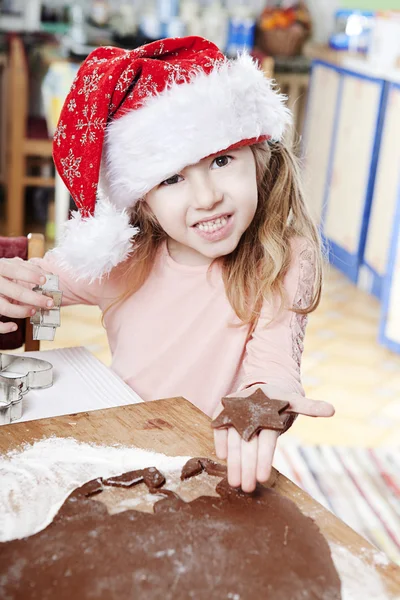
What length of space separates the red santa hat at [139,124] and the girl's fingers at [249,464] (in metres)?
0.44

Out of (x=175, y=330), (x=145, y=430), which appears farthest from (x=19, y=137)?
(x=145, y=430)

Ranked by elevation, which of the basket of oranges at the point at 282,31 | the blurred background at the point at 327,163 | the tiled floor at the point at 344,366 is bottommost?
the tiled floor at the point at 344,366

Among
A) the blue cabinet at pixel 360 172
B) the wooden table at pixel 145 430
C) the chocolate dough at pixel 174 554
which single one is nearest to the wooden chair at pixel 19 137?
the blue cabinet at pixel 360 172

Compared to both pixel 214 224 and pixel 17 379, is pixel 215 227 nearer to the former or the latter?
pixel 214 224

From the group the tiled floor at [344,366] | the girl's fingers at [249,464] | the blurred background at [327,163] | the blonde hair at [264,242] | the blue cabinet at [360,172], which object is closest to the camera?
the girl's fingers at [249,464]

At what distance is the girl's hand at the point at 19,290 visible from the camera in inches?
41.8

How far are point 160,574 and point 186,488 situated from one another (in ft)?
0.48

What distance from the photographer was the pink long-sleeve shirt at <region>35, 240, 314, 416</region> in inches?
51.6

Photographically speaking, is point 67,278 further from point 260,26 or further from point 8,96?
point 260,26

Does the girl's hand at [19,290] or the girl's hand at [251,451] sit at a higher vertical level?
the girl's hand at [19,290]

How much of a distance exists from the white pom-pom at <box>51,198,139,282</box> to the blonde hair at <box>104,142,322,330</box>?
0.39ft

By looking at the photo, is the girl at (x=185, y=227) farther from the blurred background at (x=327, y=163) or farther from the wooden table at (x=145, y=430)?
the blurred background at (x=327, y=163)

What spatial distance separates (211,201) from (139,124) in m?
0.15

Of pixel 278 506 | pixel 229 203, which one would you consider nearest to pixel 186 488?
pixel 278 506
